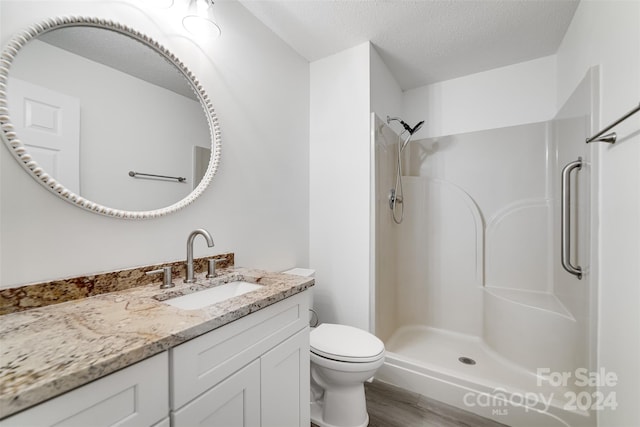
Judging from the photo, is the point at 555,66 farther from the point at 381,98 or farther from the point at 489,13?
the point at 381,98

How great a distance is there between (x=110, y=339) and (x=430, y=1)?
217 centimetres

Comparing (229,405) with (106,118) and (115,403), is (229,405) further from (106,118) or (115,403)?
(106,118)

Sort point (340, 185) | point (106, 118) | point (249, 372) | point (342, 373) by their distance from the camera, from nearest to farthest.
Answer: point (249, 372) → point (106, 118) → point (342, 373) → point (340, 185)

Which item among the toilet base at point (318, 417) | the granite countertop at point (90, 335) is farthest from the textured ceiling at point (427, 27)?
the toilet base at point (318, 417)

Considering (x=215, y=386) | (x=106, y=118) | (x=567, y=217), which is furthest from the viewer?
(x=567, y=217)

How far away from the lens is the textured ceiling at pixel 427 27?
162 cm

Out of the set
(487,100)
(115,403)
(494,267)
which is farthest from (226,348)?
(487,100)

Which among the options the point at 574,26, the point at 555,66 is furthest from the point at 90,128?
the point at 555,66

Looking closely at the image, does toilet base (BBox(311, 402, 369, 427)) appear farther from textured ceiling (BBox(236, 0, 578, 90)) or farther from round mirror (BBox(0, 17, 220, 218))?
textured ceiling (BBox(236, 0, 578, 90))

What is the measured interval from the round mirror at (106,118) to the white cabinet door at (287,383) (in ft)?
2.62

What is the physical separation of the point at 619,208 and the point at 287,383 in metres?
1.55

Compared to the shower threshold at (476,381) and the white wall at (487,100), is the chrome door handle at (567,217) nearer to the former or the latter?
the shower threshold at (476,381)

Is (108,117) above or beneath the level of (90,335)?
above

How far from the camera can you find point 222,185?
4.87ft
